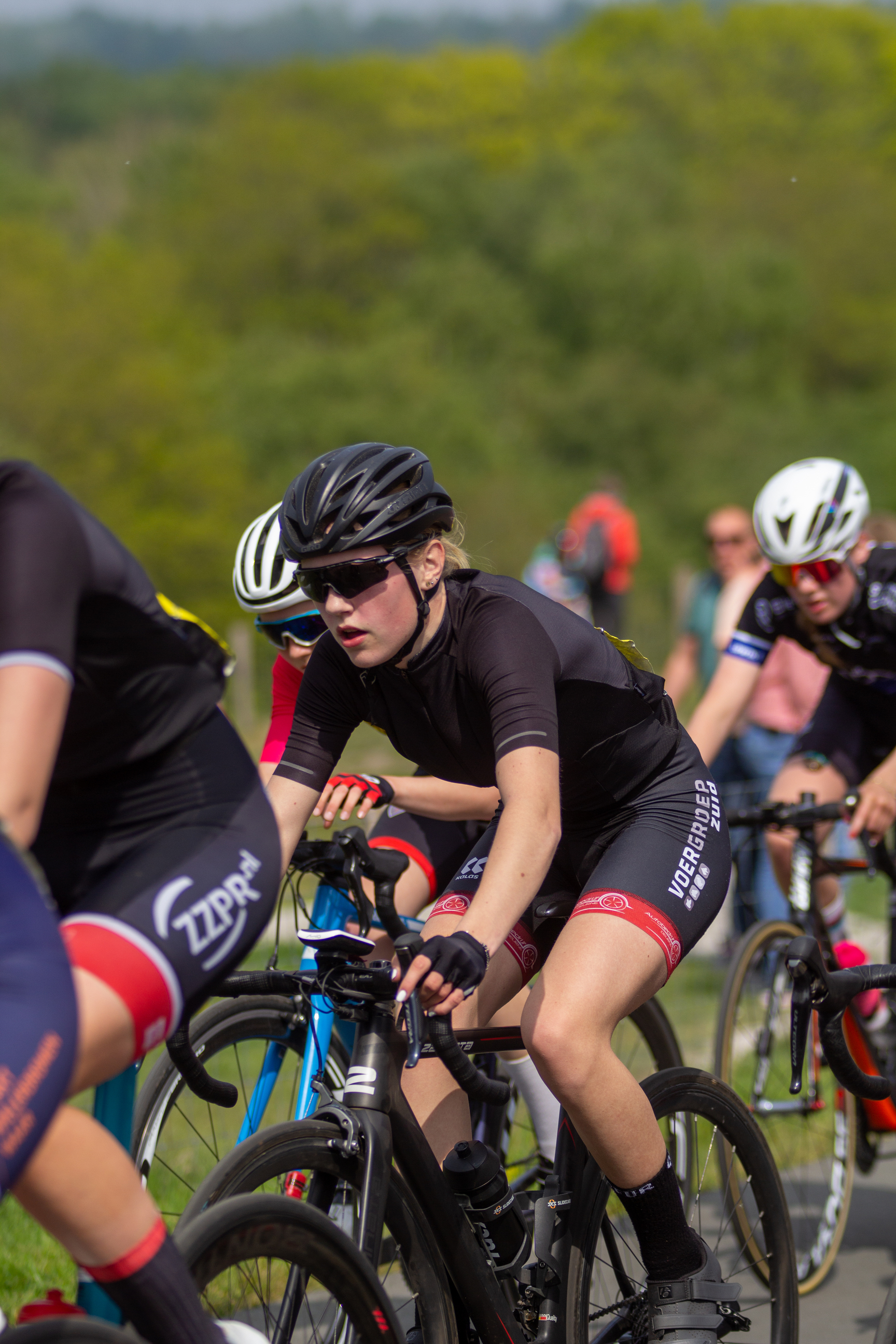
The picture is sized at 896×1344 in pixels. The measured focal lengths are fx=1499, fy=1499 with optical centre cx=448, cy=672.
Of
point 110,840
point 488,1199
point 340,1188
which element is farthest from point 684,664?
point 110,840

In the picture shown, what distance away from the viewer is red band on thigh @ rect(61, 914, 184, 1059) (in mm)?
Answer: 2252

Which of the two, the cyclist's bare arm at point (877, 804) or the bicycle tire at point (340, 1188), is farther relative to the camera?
the cyclist's bare arm at point (877, 804)

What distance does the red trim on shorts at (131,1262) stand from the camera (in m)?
2.24

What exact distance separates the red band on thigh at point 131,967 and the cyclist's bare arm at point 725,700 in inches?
120

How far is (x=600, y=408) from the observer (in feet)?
148

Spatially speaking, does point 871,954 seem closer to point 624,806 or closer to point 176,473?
point 624,806

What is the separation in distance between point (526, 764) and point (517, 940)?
88cm

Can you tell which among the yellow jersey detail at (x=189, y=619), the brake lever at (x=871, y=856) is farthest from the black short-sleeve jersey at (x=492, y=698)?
the brake lever at (x=871, y=856)

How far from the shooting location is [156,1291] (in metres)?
2.26

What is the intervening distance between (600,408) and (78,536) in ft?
144

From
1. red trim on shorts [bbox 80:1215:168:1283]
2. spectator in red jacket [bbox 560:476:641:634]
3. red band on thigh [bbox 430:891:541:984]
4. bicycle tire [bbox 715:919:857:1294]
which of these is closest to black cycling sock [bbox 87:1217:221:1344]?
red trim on shorts [bbox 80:1215:168:1283]

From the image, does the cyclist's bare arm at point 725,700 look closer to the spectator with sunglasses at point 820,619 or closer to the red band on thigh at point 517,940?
the spectator with sunglasses at point 820,619

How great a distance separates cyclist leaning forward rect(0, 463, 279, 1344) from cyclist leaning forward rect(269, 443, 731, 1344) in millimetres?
614

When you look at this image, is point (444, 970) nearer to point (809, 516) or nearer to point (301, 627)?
point (301, 627)
